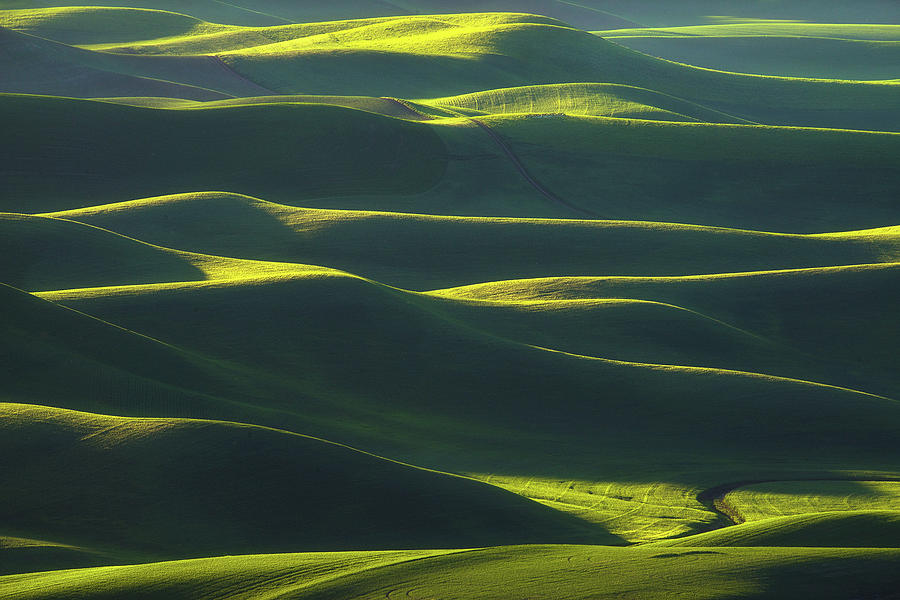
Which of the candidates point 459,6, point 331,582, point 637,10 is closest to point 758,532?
point 331,582

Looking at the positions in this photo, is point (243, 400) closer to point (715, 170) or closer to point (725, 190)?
point (725, 190)

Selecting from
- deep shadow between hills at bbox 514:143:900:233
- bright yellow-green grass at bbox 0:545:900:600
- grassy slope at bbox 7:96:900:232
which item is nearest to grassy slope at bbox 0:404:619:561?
bright yellow-green grass at bbox 0:545:900:600

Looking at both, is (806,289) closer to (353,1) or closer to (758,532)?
(758,532)

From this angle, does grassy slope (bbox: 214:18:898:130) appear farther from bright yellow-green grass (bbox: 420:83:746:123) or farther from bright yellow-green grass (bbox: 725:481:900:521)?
bright yellow-green grass (bbox: 725:481:900:521)

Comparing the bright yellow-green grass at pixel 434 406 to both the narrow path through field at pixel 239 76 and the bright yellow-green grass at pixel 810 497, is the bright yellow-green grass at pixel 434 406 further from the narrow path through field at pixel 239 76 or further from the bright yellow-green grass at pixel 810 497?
the narrow path through field at pixel 239 76

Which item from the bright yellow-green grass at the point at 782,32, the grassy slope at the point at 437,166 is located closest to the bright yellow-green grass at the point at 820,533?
the grassy slope at the point at 437,166
